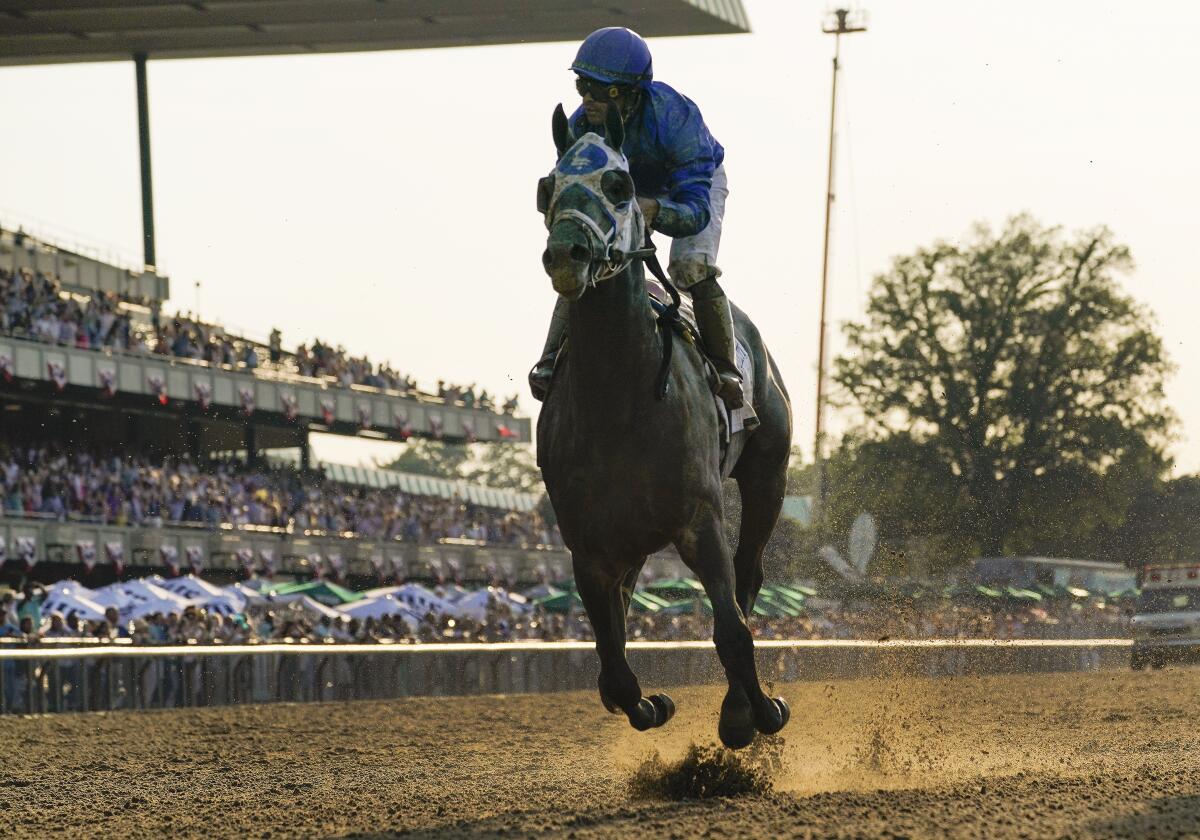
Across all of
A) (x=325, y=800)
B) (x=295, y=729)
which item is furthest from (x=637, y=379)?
(x=295, y=729)

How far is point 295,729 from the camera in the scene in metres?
15.7

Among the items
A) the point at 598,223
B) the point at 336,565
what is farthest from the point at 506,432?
the point at 598,223

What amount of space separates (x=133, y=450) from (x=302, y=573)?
6170 mm

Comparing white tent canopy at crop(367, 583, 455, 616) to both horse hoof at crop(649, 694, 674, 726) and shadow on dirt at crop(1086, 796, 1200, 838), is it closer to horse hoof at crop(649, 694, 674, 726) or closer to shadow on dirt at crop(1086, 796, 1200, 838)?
horse hoof at crop(649, 694, 674, 726)

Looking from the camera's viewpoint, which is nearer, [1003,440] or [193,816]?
[193,816]

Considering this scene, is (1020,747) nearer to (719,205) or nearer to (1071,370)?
(719,205)

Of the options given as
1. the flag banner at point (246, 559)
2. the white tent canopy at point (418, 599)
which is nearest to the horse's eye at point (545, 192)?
the white tent canopy at point (418, 599)

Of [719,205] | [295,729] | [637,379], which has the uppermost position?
[719,205]

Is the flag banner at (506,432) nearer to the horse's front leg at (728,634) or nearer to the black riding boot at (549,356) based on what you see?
the black riding boot at (549,356)

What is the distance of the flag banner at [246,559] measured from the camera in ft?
128

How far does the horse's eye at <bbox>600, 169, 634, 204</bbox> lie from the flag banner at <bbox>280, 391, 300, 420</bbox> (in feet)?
136

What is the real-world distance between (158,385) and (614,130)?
36370 mm

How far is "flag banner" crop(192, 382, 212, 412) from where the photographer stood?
43844 mm

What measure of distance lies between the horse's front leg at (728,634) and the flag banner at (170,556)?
102ft
